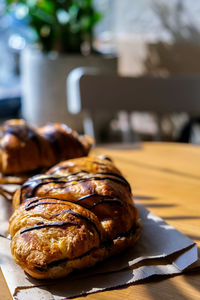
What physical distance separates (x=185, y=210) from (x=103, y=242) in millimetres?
297

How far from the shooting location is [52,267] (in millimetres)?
458

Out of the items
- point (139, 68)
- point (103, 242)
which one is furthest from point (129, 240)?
point (139, 68)

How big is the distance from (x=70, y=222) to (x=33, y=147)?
1.74ft

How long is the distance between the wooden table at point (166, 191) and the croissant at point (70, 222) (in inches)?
1.9

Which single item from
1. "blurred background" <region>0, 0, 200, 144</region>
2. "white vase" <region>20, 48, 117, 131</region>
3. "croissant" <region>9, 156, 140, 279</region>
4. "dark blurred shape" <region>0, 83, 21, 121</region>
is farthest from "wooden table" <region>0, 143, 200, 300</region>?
"dark blurred shape" <region>0, 83, 21, 121</region>

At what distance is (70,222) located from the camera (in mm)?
490

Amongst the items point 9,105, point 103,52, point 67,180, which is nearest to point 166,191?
point 67,180

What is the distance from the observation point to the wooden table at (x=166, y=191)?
1.53ft

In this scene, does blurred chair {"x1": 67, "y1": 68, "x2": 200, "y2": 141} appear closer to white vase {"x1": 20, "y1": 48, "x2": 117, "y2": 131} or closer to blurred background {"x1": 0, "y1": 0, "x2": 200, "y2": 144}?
blurred background {"x1": 0, "y1": 0, "x2": 200, "y2": 144}

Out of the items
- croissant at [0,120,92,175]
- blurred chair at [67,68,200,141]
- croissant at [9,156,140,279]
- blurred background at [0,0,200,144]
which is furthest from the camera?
blurred background at [0,0,200,144]

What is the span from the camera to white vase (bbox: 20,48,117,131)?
9.55 ft

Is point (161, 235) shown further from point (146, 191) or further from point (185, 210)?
point (146, 191)

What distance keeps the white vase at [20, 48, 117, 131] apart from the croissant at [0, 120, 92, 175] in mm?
1928

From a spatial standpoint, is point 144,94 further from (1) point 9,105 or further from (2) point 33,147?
(1) point 9,105
